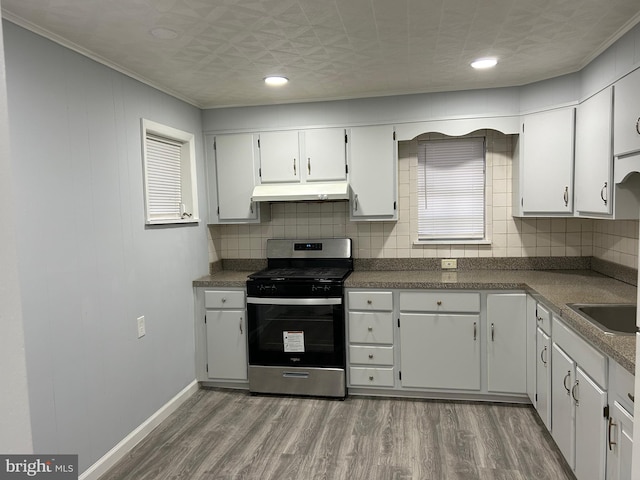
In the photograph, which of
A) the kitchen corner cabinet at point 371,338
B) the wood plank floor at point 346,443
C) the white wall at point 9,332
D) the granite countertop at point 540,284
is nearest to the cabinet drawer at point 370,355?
the kitchen corner cabinet at point 371,338

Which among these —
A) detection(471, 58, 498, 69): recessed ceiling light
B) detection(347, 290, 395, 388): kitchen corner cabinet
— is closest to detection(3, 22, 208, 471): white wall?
detection(347, 290, 395, 388): kitchen corner cabinet

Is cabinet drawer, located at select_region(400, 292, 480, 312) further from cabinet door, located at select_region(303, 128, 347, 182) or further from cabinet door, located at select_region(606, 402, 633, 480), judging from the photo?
cabinet door, located at select_region(606, 402, 633, 480)

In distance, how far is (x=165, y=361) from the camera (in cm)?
307

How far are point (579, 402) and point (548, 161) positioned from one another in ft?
5.70

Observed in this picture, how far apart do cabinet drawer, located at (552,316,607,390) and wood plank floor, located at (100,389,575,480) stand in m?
0.71

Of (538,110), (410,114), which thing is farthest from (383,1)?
(538,110)

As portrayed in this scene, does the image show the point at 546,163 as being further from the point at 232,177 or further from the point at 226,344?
the point at 226,344

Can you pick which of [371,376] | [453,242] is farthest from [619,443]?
[453,242]

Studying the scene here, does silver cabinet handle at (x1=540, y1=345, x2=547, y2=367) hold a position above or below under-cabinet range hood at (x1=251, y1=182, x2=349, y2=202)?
below

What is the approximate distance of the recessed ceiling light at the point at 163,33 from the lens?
209cm

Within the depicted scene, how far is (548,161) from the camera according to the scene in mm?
3055

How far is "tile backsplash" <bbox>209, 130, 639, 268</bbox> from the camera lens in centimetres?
345

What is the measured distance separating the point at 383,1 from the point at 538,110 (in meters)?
1.78

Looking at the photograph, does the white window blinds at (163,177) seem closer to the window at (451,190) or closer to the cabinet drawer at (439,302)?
the cabinet drawer at (439,302)
